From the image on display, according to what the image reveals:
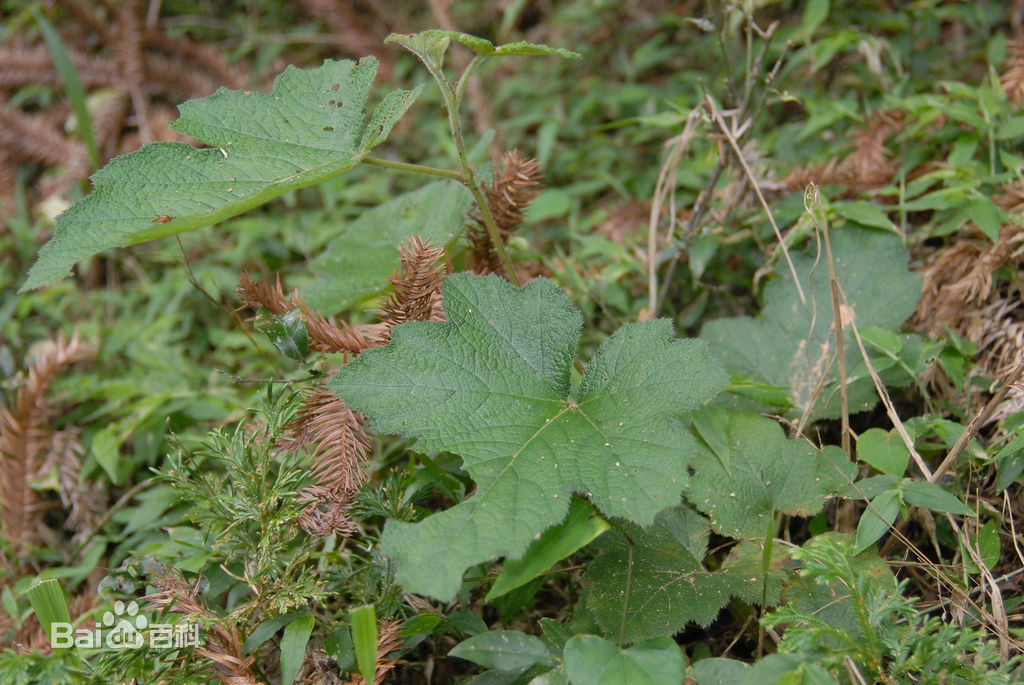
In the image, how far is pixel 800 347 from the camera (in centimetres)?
175

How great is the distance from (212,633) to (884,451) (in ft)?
4.45

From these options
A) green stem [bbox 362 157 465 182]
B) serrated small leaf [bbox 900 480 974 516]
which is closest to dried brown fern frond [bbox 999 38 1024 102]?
serrated small leaf [bbox 900 480 974 516]

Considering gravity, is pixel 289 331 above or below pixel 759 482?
above

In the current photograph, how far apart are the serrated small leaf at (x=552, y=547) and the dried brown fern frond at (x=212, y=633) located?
470 mm

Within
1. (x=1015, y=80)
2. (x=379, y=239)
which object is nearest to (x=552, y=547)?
(x=379, y=239)

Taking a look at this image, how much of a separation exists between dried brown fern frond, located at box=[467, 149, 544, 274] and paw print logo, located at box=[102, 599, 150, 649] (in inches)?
40.1

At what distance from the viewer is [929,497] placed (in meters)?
1.27

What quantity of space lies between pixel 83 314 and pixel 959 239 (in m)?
3.21

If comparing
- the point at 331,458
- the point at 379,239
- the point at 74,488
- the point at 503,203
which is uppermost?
the point at 503,203

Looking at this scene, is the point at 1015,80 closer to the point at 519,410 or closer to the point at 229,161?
the point at 519,410

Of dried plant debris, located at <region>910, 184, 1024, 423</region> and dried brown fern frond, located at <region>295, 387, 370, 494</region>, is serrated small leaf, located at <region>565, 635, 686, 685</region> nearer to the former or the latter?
dried brown fern frond, located at <region>295, 387, 370, 494</region>

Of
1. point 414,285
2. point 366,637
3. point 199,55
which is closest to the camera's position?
point 366,637

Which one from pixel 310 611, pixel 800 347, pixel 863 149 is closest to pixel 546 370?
pixel 310 611

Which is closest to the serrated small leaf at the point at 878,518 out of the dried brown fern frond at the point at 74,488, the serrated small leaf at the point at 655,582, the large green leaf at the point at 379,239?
the serrated small leaf at the point at 655,582
